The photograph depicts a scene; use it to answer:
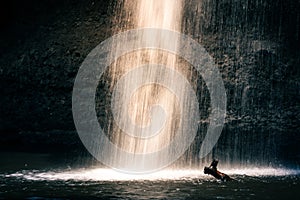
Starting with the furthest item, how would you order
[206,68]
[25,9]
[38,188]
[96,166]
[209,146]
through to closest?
1. [25,9]
2. [206,68]
3. [209,146]
4. [96,166]
5. [38,188]

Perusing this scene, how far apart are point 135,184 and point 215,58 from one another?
7772 mm

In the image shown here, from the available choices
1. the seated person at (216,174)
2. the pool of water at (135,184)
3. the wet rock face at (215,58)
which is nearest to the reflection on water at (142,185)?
the pool of water at (135,184)

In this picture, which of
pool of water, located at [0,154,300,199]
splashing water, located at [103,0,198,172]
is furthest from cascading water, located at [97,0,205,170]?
pool of water, located at [0,154,300,199]

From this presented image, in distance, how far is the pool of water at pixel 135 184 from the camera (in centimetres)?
978

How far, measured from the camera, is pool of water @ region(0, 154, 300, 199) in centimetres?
978

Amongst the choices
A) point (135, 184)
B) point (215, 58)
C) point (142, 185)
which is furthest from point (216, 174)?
point (215, 58)

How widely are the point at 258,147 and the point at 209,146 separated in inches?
65.1

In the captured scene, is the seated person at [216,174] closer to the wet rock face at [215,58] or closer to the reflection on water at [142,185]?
the reflection on water at [142,185]

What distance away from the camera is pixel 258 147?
→ 54.0 feet

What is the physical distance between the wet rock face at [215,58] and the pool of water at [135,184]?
2999 millimetres

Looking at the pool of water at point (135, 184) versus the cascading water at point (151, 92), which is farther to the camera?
the cascading water at point (151, 92)

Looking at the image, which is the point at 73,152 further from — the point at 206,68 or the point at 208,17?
the point at 208,17

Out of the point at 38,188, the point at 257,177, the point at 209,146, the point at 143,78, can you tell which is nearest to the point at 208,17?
the point at 143,78

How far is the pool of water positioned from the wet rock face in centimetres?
300
